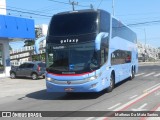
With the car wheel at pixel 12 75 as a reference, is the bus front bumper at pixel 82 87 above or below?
above

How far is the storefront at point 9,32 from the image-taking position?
33.6 meters

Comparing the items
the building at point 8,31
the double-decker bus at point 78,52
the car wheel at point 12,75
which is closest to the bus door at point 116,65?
the double-decker bus at point 78,52

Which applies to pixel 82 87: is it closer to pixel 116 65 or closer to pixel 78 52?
pixel 78 52

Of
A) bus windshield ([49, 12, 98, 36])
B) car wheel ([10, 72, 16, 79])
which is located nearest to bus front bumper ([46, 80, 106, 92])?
bus windshield ([49, 12, 98, 36])

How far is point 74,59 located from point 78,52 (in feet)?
1.13

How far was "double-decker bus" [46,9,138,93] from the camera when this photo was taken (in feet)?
51.5

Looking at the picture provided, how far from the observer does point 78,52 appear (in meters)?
15.9

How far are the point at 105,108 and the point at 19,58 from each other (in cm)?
8563

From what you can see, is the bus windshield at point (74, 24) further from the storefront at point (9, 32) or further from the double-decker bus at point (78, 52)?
the storefront at point (9, 32)

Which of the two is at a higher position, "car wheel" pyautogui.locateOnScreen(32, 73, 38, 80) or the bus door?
the bus door

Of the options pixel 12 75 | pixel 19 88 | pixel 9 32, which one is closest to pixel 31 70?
pixel 12 75

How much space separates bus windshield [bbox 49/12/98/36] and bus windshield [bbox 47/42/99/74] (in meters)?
0.65

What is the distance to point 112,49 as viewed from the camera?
60.9 feet

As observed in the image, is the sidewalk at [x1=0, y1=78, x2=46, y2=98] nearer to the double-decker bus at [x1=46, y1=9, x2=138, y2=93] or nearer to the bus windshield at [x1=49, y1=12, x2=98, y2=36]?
the double-decker bus at [x1=46, y1=9, x2=138, y2=93]
